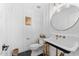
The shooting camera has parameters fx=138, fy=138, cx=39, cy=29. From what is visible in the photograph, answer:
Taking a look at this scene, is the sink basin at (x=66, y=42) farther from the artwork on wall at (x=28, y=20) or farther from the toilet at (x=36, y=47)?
the artwork on wall at (x=28, y=20)

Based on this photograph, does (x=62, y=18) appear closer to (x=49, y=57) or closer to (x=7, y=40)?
(x=49, y=57)

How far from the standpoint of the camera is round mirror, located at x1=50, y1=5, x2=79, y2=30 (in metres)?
1.29

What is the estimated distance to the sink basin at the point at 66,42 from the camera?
1274 millimetres

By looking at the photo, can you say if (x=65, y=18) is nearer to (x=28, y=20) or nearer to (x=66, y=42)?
(x=66, y=42)

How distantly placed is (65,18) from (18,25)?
461 mm

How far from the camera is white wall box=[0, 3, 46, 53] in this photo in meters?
1.34

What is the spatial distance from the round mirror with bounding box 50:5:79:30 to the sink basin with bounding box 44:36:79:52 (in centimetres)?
11

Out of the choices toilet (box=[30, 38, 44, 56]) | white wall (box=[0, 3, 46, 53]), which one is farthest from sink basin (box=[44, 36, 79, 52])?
white wall (box=[0, 3, 46, 53])

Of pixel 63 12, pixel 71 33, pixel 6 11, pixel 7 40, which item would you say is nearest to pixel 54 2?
pixel 63 12

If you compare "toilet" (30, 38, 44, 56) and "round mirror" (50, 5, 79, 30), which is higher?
"round mirror" (50, 5, 79, 30)

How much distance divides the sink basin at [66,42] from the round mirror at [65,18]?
0.11 m

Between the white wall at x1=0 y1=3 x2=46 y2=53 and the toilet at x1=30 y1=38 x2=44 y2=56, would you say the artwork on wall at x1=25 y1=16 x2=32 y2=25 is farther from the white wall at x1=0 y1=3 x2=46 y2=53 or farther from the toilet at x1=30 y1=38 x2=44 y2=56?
the toilet at x1=30 y1=38 x2=44 y2=56

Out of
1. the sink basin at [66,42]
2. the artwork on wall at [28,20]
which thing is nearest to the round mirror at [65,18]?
the sink basin at [66,42]

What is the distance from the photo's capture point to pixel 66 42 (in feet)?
4.27
